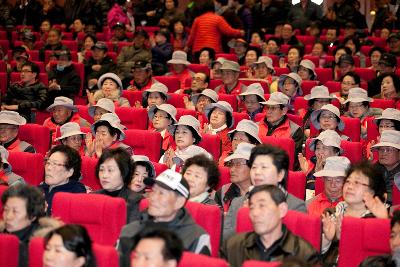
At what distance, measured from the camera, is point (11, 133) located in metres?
7.32

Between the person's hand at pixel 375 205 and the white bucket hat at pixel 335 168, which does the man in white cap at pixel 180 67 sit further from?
the person's hand at pixel 375 205

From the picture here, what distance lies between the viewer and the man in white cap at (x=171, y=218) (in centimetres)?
459

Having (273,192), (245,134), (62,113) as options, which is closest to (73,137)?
(62,113)

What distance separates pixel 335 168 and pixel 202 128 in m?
2.25

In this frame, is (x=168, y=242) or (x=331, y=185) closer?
(x=168, y=242)

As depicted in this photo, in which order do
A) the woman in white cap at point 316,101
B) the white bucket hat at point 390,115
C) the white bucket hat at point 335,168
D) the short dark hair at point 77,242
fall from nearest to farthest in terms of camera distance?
the short dark hair at point 77,242 < the white bucket hat at point 335,168 < the white bucket hat at point 390,115 < the woman in white cap at point 316,101

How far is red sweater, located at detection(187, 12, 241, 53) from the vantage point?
11.5 meters

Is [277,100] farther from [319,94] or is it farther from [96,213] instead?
[96,213]

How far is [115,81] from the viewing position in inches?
356

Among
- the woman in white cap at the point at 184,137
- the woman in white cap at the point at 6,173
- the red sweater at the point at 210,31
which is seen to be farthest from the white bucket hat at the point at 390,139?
the red sweater at the point at 210,31

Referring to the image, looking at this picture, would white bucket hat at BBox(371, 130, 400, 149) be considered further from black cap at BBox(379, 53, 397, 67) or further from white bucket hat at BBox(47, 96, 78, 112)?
black cap at BBox(379, 53, 397, 67)

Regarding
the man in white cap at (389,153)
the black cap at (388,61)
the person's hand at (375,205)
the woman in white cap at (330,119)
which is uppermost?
the black cap at (388,61)

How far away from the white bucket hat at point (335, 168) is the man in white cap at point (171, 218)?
48.8 inches

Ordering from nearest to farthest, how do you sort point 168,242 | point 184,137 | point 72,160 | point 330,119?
point 168,242 < point 72,160 < point 184,137 < point 330,119
